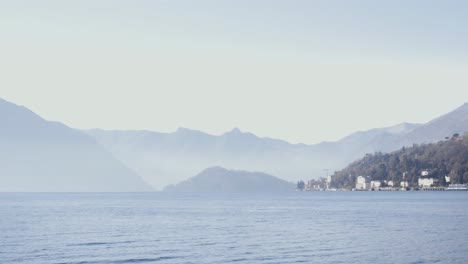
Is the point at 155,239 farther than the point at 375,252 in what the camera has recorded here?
Yes

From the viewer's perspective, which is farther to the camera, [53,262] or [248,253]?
[248,253]

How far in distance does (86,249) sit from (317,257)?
73.1 ft

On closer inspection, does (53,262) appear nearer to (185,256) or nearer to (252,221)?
(185,256)

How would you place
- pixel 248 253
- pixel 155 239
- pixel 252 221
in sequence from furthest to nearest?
1. pixel 252 221
2. pixel 155 239
3. pixel 248 253

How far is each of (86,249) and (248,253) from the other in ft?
52.0

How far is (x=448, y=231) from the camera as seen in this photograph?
81.6 m

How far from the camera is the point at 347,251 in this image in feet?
206

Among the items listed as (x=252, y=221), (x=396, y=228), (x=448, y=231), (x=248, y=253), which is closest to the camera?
(x=248, y=253)

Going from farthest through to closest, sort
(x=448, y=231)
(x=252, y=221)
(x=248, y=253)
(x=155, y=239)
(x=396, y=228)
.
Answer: (x=252, y=221)
(x=396, y=228)
(x=448, y=231)
(x=155, y=239)
(x=248, y=253)

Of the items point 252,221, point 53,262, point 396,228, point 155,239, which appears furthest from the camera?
point 252,221

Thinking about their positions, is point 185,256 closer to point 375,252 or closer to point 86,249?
point 86,249

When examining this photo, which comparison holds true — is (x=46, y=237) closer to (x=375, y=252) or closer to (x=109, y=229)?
(x=109, y=229)

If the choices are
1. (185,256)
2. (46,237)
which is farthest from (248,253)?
(46,237)

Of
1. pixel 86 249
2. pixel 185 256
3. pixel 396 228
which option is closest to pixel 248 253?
pixel 185 256
